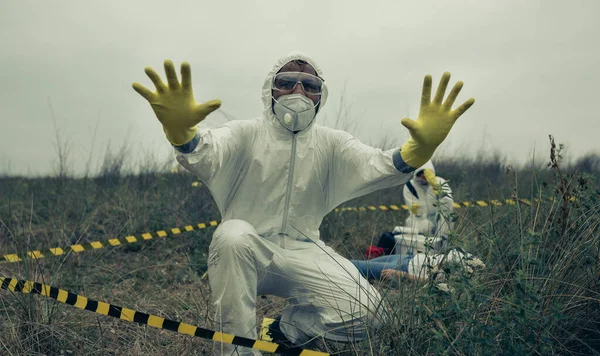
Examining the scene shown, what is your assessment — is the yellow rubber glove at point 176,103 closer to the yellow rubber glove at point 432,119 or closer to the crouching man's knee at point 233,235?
the crouching man's knee at point 233,235

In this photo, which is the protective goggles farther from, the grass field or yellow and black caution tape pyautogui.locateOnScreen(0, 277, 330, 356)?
yellow and black caution tape pyautogui.locateOnScreen(0, 277, 330, 356)

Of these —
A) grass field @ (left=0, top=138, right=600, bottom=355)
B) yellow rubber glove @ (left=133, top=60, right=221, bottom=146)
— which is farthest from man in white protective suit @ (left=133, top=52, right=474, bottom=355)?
grass field @ (left=0, top=138, right=600, bottom=355)

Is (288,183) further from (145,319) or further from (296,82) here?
(145,319)

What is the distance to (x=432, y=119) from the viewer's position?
2871mm

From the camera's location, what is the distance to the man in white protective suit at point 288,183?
9.32 feet

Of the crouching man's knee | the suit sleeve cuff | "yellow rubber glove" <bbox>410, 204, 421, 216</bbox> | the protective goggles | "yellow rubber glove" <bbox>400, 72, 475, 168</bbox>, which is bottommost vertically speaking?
"yellow rubber glove" <bbox>410, 204, 421, 216</bbox>

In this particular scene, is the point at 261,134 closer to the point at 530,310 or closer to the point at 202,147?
the point at 202,147

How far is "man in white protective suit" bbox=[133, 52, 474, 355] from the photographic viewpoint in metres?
2.84

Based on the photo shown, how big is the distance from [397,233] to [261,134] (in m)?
3.01

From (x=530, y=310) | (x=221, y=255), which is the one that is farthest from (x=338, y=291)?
(x=530, y=310)

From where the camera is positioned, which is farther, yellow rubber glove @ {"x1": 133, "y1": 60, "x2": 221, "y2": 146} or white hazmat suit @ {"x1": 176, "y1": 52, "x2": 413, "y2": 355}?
white hazmat suit @ {"x1": 176, "y1": 52, "x2": 413, "y2": 355}

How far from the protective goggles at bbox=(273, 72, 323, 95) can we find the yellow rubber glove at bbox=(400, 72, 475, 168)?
71 cm

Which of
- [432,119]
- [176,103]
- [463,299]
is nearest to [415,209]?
[432,119]

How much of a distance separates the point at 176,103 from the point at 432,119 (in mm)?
1227
